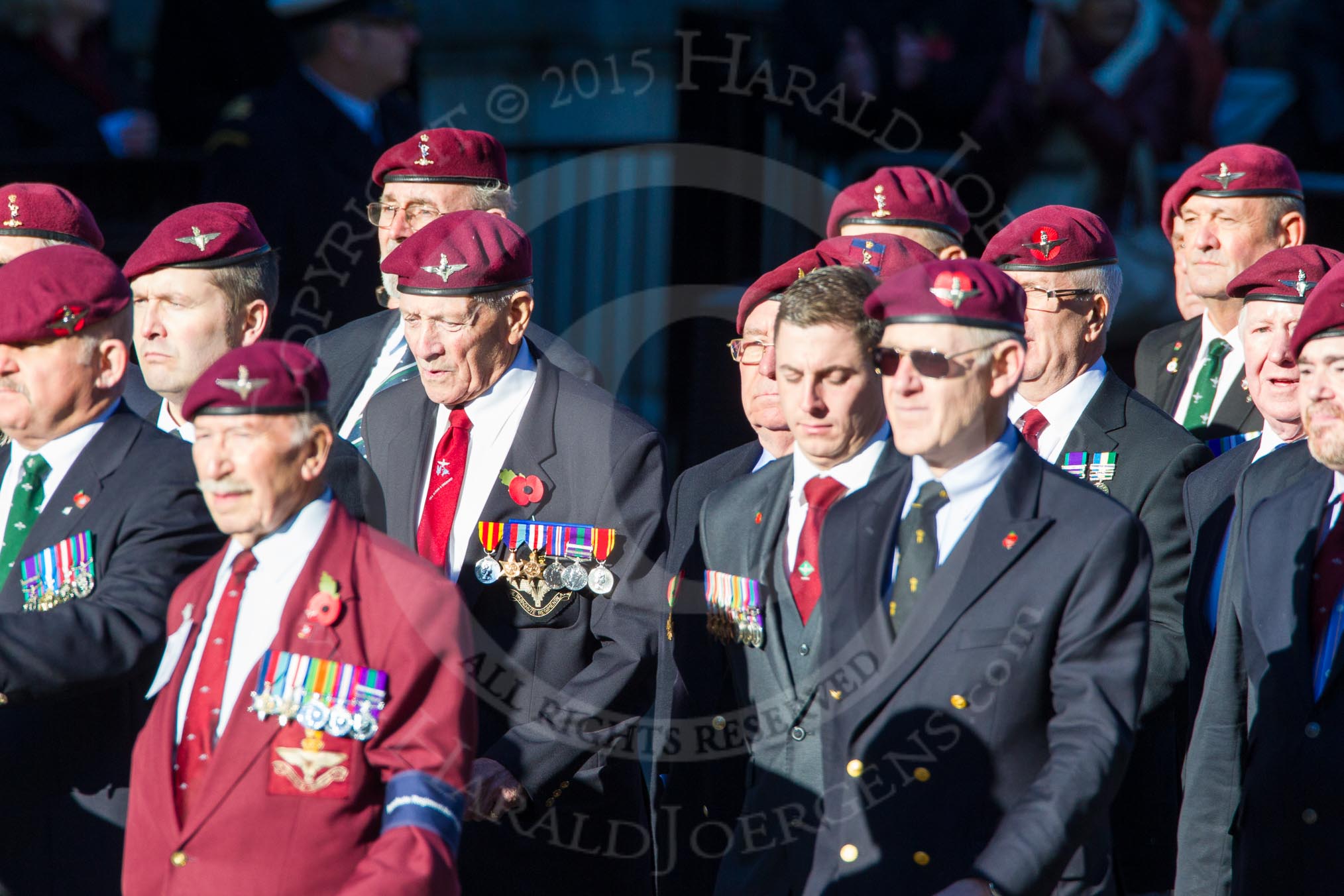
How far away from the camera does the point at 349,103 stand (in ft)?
25.1

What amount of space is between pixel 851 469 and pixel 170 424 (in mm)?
2036

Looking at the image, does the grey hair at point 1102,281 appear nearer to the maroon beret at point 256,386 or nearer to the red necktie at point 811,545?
the red necktie at point 811,545

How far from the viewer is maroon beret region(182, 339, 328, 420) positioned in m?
3.35

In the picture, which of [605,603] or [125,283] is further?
[605,603]

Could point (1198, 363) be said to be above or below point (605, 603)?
above

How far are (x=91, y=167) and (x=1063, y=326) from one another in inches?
200

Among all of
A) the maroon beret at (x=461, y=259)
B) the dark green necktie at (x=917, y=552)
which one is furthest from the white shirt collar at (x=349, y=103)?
the dark green necktie at (x=917, y=552)

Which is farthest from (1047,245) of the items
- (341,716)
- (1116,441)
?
(341,716)

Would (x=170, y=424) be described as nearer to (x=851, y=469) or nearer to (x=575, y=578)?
(x=575, y=578)

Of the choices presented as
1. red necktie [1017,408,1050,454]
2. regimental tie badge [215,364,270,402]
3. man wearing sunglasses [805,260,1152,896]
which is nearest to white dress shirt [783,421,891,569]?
man wearing sunglasses [805,260,1152,896]

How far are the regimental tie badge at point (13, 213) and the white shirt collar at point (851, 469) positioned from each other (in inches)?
105

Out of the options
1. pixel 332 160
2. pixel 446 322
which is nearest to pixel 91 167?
pixel 332 160

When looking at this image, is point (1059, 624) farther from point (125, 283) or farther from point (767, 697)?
point (125, 283)

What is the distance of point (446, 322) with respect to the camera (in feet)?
15.0
